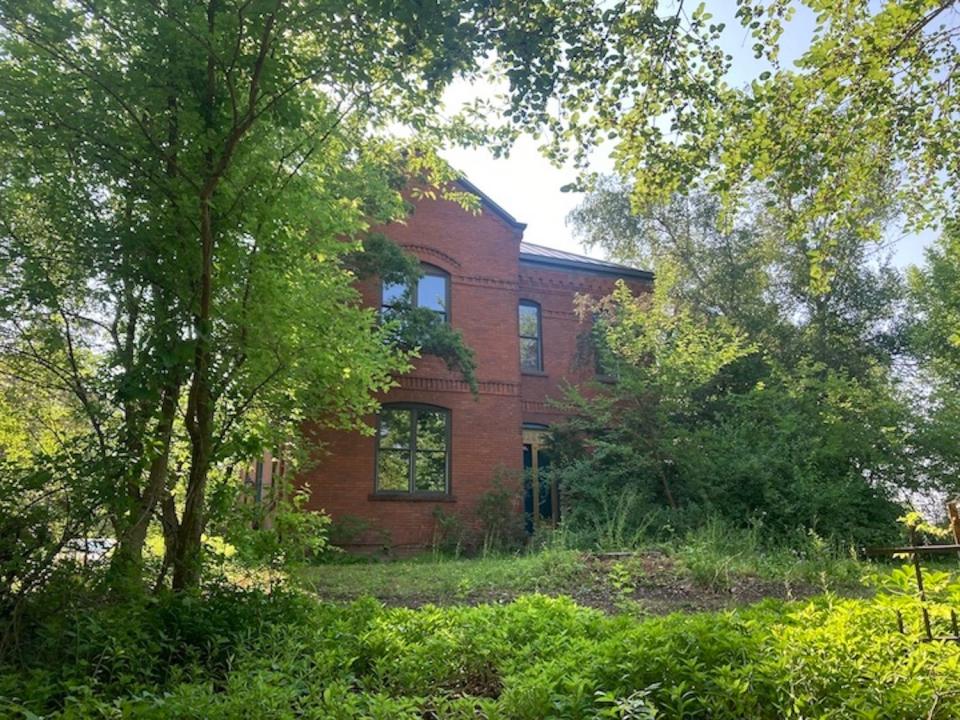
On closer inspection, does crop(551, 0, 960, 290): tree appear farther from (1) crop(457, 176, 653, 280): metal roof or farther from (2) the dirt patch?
(1) crop(457, 176, 653, 280): metal roof

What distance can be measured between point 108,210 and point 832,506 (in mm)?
12089

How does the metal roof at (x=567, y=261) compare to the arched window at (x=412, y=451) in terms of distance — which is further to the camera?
the metal roof at (x=567, y=261)

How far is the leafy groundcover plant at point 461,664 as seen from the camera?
2.61 meters

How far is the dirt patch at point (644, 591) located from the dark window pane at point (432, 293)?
323 inches

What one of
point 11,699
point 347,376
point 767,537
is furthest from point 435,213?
point 11,699

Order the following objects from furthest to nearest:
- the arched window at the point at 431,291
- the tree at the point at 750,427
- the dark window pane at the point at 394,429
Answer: the arched window at the point at 431,291
the dark window pane at the point at 394,429
the tree at the point at 750,427

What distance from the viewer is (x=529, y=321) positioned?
1684 centimetres

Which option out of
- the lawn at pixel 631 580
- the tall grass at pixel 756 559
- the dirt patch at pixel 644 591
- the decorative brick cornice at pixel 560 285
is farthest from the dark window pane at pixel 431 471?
the dirt patch at pixel 644 591

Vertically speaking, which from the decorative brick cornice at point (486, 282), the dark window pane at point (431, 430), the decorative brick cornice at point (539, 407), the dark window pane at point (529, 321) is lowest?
the dark window pane at point (431, 430)

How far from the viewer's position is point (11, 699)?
262cm

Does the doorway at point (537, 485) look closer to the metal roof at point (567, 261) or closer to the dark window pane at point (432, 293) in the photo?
the dark window pane at point (432, 293)

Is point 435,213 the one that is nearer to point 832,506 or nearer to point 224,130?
point 832,506

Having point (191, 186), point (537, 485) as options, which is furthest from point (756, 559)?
point (191, 186)

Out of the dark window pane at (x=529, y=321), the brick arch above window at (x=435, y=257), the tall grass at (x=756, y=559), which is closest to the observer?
the tall grass at (x=756, y=559)
